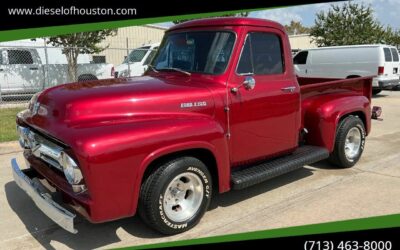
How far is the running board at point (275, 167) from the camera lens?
14.9 feet

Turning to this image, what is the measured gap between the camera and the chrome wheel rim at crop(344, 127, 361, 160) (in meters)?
6.40

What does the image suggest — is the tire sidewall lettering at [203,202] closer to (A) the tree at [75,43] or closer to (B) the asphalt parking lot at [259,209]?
(B) the asphalt parking lot at [259,209]

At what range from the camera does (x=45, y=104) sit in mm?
4207

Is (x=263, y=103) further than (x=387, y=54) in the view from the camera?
No

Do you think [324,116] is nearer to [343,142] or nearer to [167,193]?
[343,142]

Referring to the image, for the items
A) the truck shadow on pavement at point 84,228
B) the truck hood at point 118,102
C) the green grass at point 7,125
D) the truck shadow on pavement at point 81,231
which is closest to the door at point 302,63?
the green grass at point 7,125

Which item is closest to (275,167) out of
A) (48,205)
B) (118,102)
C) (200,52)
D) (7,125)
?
(200,52)

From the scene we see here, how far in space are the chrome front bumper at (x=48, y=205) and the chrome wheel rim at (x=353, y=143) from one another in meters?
4.39

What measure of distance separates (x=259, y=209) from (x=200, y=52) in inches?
75.7

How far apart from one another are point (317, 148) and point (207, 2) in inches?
186

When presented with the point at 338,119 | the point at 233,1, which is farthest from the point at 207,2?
the point at 338,119

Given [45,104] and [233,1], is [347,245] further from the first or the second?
[233,1]

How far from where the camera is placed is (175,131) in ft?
12.7

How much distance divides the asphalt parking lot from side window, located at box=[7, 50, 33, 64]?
910 centimetres
